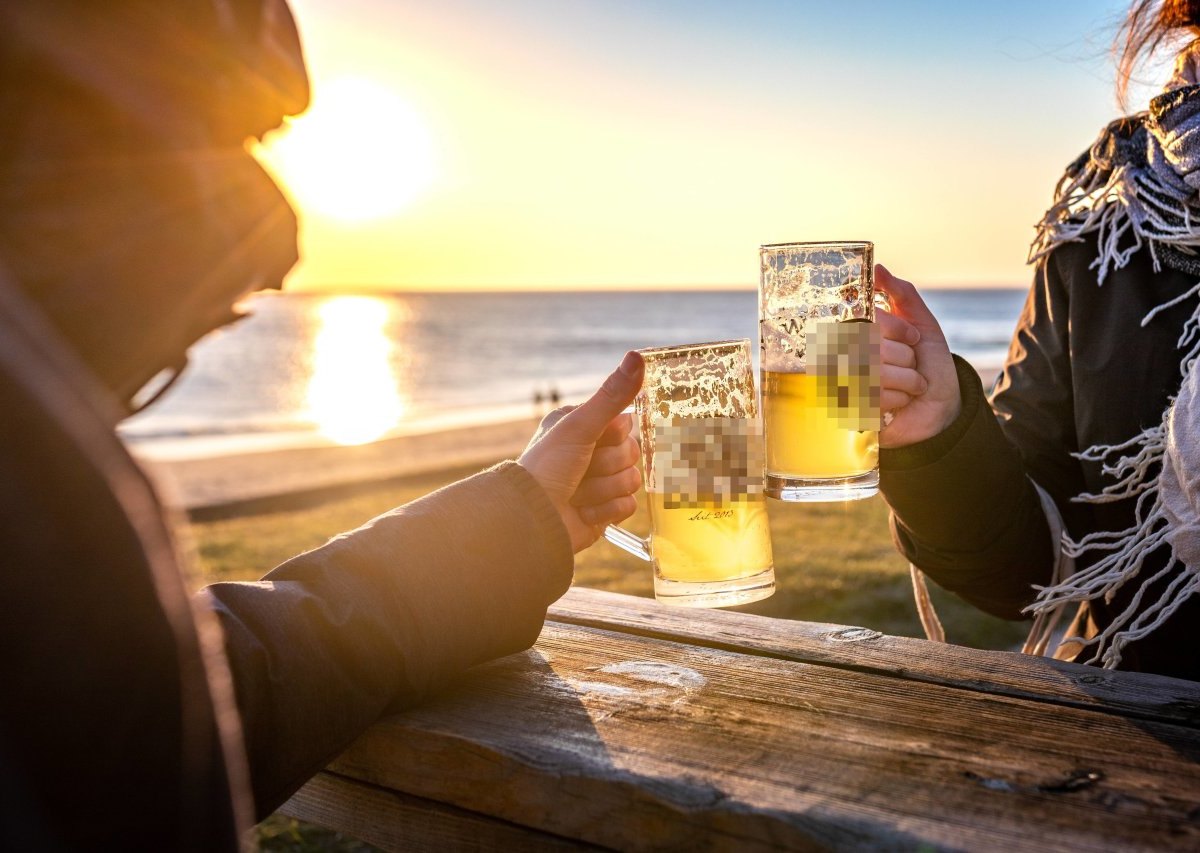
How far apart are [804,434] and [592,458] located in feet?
1.14

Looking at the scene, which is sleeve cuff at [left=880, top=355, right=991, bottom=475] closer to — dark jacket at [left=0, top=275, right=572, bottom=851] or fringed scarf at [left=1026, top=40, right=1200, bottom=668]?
fringed scarf at [left=1026, top=40, right=1200, bottom=668]

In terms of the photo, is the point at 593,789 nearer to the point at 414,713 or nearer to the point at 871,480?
the point at 414,713

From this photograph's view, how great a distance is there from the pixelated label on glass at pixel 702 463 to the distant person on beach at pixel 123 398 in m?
0.64

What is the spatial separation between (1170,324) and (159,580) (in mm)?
1934

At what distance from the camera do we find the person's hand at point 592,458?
156 cm

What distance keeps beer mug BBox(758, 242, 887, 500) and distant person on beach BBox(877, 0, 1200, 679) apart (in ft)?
0.38

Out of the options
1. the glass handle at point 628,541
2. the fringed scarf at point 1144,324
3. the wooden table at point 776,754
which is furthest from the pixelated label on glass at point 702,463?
the fringed scarf at point 1144,324

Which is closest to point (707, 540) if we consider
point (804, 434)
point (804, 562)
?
point (804, 434)

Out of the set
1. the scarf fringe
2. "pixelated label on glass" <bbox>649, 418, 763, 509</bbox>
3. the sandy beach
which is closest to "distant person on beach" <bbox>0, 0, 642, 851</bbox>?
"pixelated label on glass" <bbox>649, 418, 763, 509</bbox>

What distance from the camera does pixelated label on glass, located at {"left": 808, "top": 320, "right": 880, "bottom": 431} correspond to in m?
1.55

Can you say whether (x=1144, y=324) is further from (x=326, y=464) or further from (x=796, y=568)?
(x=326, y=464)

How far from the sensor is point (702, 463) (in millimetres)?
1576

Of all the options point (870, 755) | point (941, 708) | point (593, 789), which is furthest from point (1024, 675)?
point (593, 789)

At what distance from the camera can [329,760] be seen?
121 centimetres
